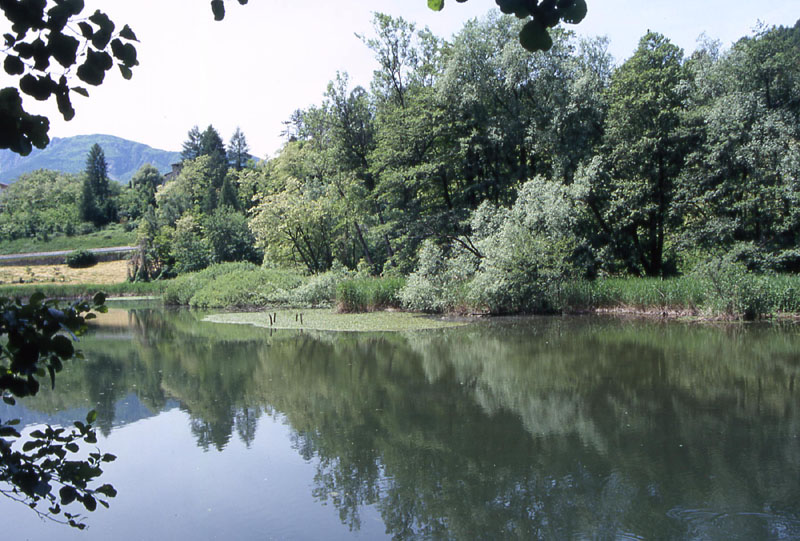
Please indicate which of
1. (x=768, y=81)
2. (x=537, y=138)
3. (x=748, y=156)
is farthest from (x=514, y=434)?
(x=768, y=81)

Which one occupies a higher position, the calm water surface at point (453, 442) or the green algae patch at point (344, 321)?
the green algae patch at point (344, 321)

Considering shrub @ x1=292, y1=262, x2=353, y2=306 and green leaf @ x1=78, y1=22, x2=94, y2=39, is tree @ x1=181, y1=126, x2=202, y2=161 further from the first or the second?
green leaf @ x1=78, y1=22, x2=94, y2=39

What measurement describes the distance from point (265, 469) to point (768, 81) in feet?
85.6

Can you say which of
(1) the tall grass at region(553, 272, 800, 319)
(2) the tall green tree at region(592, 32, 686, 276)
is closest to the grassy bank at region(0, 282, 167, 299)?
(1) the tall grass at region(553, 272, 800, 319)

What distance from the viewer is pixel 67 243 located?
63.7m

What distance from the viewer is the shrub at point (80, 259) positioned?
2159 inches

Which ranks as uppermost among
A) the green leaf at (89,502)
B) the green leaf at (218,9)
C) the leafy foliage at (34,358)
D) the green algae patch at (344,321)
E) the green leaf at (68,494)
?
the green leaf at (218,9)

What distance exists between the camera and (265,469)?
23.7ft

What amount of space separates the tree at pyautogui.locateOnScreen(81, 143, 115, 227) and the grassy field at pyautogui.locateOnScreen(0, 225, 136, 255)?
499 centimetres

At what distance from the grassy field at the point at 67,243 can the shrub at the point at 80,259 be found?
5.97m

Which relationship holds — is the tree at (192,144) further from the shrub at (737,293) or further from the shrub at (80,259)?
the shrub at (737,293)

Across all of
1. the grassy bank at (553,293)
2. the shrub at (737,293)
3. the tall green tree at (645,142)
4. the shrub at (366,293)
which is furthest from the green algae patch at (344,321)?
the tall green tree at (645,142)

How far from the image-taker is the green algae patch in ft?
66.7

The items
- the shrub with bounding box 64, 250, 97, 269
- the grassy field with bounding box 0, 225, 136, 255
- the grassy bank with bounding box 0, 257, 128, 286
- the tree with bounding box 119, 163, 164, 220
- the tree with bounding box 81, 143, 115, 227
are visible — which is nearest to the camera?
the grassy bank with bounding box 0, 257, 128, 286
